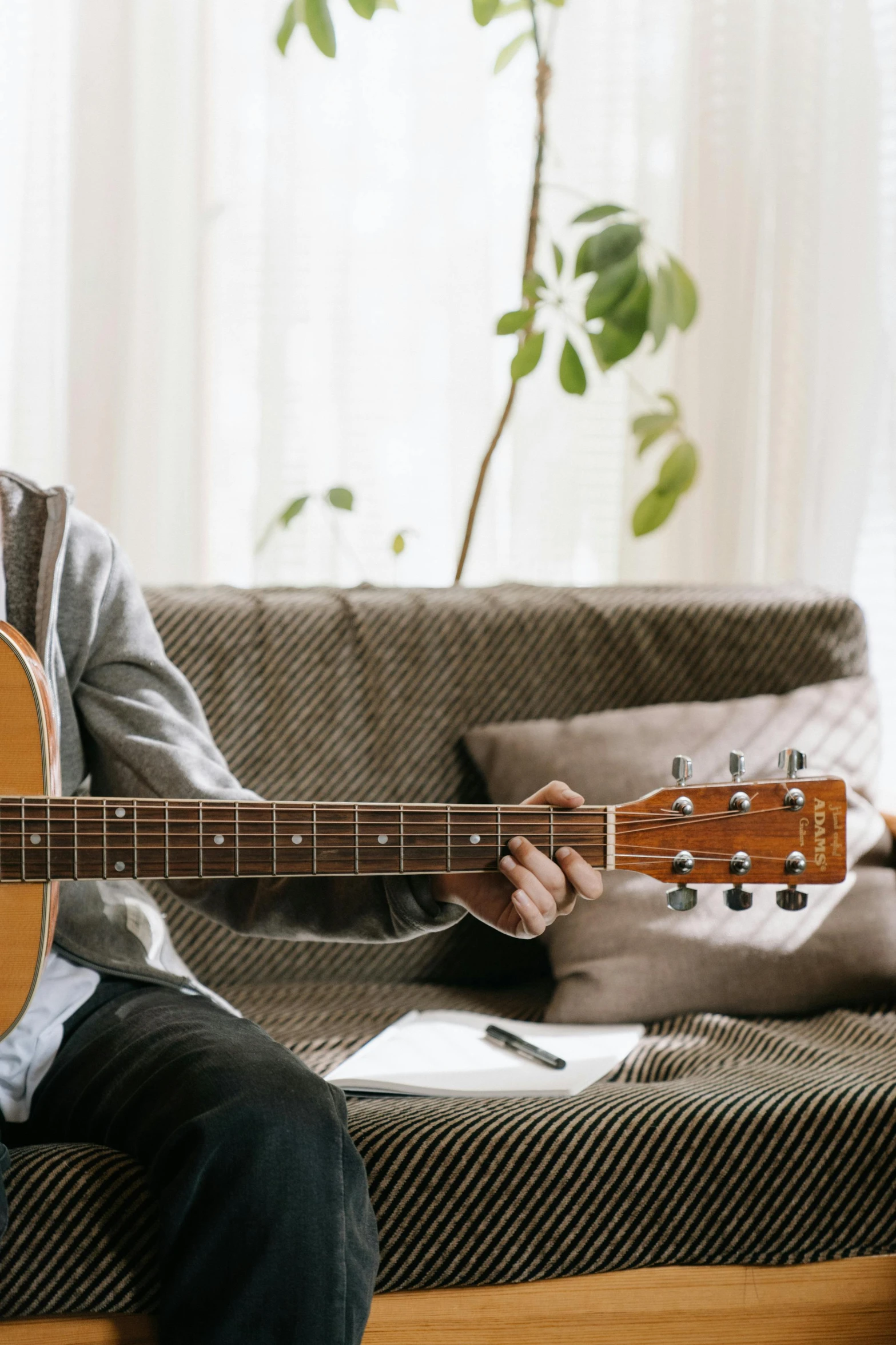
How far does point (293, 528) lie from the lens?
1.98 meters

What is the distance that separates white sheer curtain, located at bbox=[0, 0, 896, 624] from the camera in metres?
1.87

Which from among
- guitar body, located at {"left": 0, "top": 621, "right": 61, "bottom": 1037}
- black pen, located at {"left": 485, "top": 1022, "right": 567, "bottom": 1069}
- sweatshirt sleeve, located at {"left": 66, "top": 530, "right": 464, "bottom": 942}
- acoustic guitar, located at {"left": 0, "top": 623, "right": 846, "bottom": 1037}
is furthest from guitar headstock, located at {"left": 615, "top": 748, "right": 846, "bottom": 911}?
guitar body, located at {"left": 0, "top": 621, "right": 61, "bottom": 1037}

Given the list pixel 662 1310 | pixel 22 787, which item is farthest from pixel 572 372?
pixel 662 1310

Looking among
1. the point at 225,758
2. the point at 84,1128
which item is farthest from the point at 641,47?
the point at 84,1128

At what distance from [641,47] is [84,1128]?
1854 millimetres

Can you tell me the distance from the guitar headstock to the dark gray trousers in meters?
0.31

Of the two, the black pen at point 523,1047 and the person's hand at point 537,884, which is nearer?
the person's hand at point 537,884

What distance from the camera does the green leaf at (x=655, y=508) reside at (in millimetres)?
1832

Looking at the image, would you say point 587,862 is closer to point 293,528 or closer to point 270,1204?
point 270,1204

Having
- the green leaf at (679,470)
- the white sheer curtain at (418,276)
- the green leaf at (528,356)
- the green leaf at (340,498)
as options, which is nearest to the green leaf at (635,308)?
the green leaf at (528,356)

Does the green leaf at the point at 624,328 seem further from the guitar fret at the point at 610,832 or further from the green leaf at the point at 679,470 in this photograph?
the guitar fret at the point at 610,832

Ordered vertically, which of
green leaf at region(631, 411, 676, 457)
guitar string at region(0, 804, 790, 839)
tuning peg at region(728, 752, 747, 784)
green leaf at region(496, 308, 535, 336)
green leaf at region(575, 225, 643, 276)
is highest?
green leaf at region(575, 225, 643, 276)

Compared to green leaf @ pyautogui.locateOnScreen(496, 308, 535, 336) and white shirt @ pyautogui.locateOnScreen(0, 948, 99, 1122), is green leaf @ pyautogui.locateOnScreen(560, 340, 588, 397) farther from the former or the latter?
white shirt @ pyautogui.locateOnScreen(0, 948, 99, 1122)

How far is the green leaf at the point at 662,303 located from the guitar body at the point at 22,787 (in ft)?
3.78
